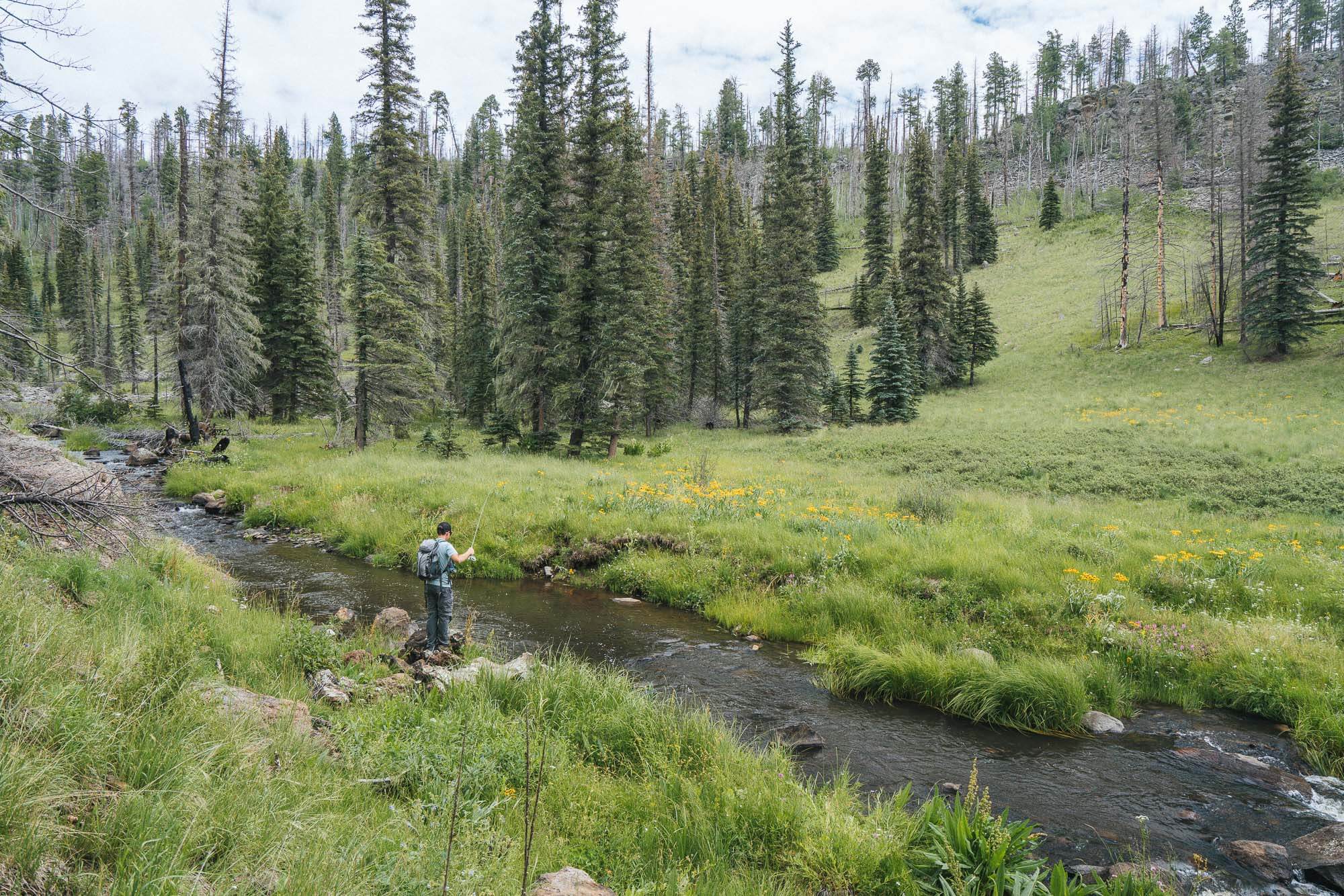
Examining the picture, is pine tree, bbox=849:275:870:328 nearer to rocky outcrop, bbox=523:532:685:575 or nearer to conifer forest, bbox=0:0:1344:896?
conifer forest, bbox=0:0:1344:896

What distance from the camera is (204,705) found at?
4.18 meters

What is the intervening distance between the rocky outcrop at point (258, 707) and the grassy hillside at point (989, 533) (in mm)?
6395

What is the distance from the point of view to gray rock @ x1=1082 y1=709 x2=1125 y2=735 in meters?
7.14

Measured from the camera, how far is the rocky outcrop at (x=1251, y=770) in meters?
5.91

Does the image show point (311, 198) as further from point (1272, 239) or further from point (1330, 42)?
point (1330, 42)

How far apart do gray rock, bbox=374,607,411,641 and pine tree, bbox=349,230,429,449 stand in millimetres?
17156

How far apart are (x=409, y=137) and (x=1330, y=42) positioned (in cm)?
14383

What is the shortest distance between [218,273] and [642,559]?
94.4 ft

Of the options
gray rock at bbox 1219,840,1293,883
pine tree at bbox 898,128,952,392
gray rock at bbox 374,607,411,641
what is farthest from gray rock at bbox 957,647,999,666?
pine tree at bbox 898,128,952,392

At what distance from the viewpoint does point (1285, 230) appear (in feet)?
114

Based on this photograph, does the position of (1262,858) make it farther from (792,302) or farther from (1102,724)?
(792,302)

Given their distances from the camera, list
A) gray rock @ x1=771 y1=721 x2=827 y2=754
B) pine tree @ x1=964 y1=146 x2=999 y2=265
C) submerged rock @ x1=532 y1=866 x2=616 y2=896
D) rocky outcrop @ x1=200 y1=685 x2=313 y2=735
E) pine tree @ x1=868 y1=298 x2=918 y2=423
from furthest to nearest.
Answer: pine tree @ x1=964 y1=146 x2=999 y2=265
pine tree @ x1=868 y1=298 x2=918 y2=423
gray rock @ x1=771 y1=721 x2=827 y2=754
rocky outcrop @ x1=200 y1=685 x2=313 y2=735
submerged rock @ x1=532 y1=866 x2=616 y2=896

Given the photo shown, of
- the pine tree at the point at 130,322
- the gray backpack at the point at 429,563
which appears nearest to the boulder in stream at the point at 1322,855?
the gray backpack at the point at 429,563

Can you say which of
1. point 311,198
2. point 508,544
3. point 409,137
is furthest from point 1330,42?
point 311,198
